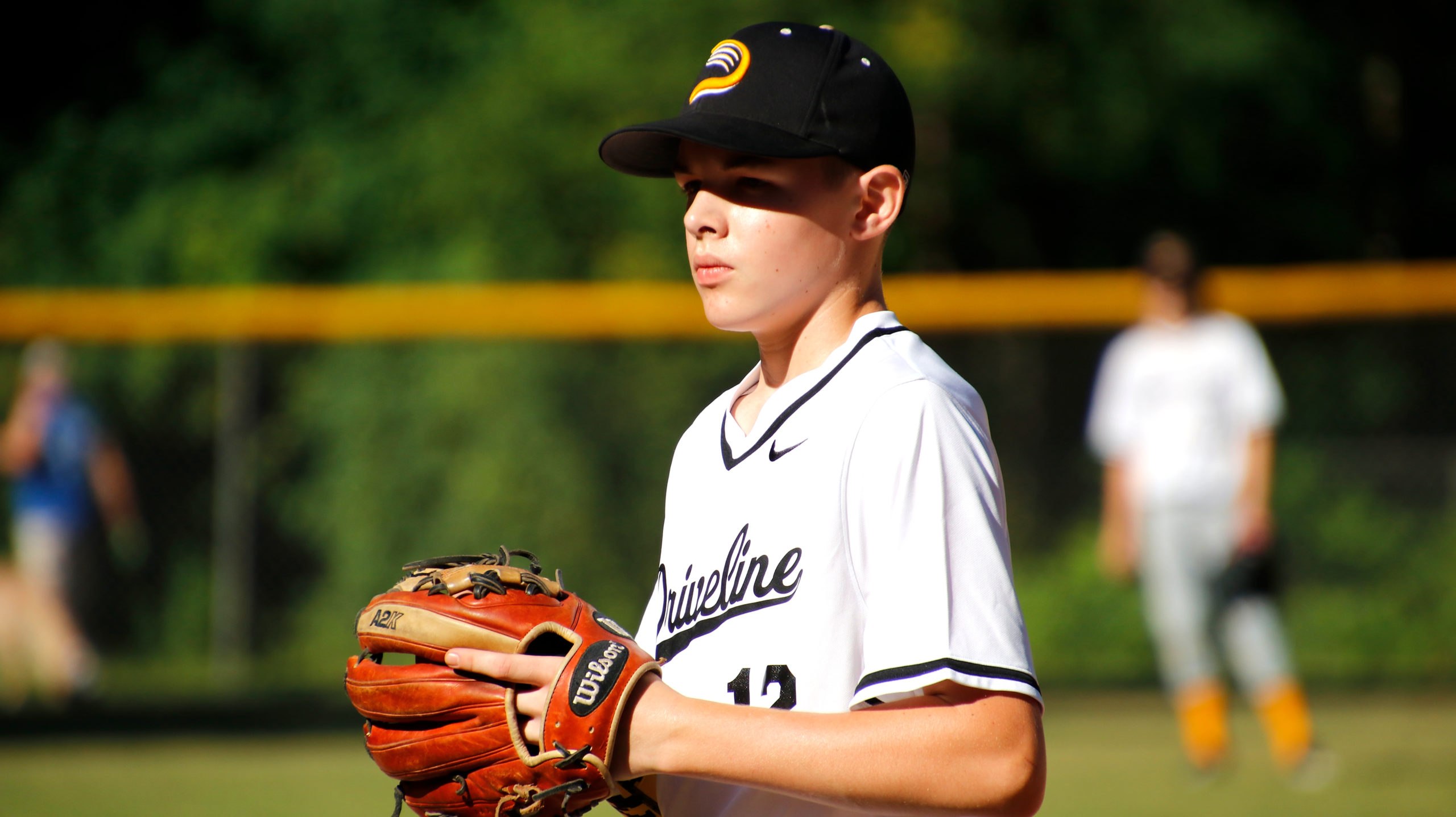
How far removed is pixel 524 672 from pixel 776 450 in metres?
0.42

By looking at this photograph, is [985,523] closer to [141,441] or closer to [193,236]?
[141,441]

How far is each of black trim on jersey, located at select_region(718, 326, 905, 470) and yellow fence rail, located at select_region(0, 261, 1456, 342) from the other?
6.91m

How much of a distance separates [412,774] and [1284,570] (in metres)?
7.76

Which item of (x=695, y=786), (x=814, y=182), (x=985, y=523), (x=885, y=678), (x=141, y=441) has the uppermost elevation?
(x=141, y=441)

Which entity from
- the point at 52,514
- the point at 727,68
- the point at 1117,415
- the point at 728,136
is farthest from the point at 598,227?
the point at 728,136

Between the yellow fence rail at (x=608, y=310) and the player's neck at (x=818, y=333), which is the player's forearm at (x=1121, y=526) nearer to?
the yellow fence rail at (x=608, y=310)

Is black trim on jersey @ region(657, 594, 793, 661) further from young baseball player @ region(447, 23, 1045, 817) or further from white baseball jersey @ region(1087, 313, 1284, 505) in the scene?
white baseball jersey @ region(1087, 313, 1284, 505)

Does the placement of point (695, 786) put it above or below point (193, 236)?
below

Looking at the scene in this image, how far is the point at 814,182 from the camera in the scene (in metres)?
1.68

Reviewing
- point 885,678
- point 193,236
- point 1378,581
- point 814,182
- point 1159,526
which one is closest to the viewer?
point 885,678

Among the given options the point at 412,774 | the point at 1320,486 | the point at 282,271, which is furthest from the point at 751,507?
the point at 282,271

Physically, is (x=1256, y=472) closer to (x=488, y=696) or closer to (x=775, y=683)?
(x=775, y=683)

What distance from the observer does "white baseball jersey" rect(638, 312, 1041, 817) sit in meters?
1.47

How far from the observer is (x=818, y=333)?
1.78 meters
